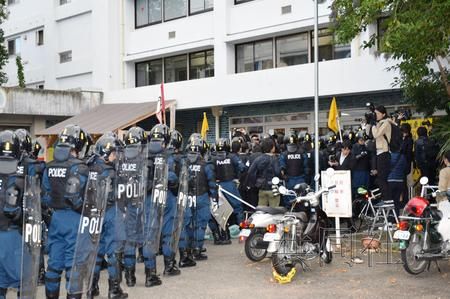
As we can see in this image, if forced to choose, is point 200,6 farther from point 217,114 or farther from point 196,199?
point 196,199

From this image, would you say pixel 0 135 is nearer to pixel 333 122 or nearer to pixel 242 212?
pixel 242 212

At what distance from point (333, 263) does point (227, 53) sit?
44.6 feet

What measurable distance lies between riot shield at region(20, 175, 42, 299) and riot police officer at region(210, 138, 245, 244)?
5378mm

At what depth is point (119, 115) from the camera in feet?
74.2

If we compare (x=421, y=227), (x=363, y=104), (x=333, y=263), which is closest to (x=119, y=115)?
(x=363, y=104)

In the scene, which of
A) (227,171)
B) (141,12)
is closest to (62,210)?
(227,171)

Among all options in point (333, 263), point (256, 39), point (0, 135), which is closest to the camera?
point (0, 135)

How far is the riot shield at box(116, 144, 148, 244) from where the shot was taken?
775 cm

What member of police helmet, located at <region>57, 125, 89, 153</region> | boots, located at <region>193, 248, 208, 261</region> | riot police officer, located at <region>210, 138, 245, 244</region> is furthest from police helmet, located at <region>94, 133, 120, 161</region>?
riot police officer, located at <region>210, 138, 245, 244</region>

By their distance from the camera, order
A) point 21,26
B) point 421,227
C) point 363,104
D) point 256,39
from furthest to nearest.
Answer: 1. point 21,26
2. point 256,39
3. point 363,104
4. point 421,227

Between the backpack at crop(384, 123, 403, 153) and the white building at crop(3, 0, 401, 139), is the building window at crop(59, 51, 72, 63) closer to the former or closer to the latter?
the white building at crop(3, 0, 401, 139)

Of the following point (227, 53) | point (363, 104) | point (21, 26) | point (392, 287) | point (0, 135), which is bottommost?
point (392, 287)

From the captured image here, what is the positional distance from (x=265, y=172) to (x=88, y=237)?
17.8 ft

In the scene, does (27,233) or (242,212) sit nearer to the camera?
(27,233)
